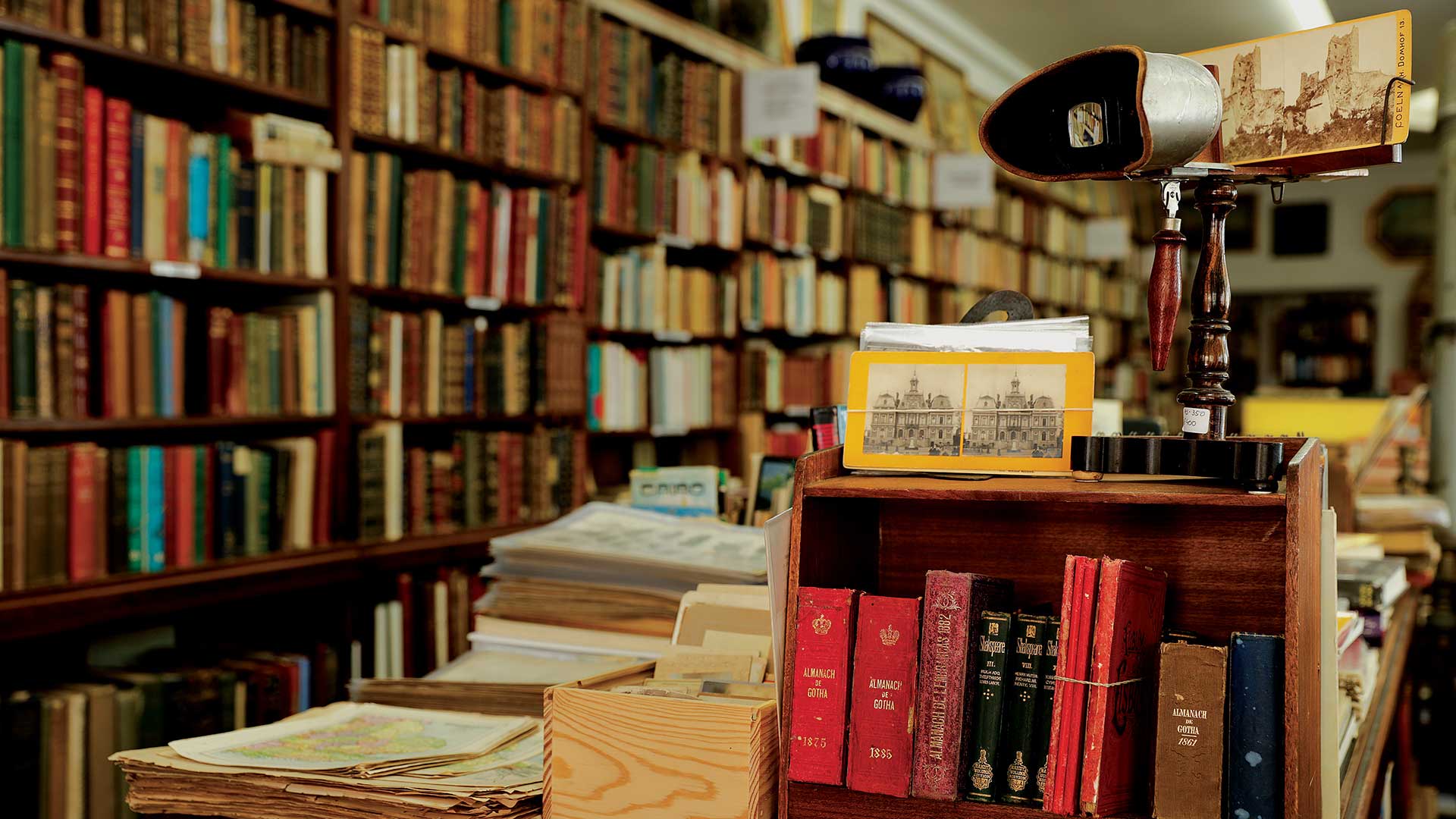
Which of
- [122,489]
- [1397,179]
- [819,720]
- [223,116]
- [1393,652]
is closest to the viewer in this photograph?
[819,720]

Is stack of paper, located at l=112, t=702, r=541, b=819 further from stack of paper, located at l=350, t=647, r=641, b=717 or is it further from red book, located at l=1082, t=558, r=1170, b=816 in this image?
red book, located at l=1082, t=558, r=1170, b=816

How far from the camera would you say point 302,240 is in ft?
8.70

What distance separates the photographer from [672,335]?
3.88m

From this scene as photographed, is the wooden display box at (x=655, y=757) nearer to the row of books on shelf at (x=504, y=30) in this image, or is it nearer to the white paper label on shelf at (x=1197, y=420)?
the white paper label on shelf at (x=1197, y=420)

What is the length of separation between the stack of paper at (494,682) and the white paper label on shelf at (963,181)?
415 centimetres

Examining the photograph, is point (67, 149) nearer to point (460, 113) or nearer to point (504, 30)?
point (460, 113)

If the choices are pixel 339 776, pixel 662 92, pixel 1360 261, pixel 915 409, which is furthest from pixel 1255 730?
pixel 1360 261

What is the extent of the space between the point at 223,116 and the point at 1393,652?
2.60 meters

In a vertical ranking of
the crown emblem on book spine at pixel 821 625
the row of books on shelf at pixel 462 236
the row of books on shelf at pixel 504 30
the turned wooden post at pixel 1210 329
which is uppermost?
the row of books on shelf at pixel 504 30

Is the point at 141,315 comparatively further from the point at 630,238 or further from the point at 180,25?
the point at 630,238

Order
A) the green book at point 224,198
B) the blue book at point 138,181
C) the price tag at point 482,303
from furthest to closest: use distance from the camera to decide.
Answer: the price tag at point 482,303 → the green book at point 224,198 → the blue book at point 138,181

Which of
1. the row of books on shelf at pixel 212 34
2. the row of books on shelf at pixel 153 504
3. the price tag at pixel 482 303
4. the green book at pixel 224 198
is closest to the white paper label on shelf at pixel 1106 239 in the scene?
the price tag at pixel 482 303

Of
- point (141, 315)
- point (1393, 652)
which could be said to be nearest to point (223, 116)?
point (141, 315)

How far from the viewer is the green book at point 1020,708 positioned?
1.04 m
